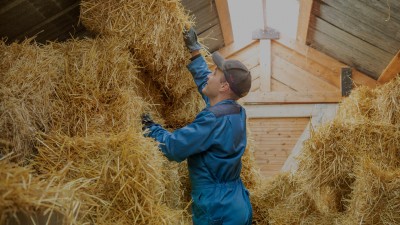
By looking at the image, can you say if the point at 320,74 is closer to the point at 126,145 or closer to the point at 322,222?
the point at 322,222

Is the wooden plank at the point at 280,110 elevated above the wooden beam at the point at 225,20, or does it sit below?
below

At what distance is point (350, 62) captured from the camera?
616 centimetres

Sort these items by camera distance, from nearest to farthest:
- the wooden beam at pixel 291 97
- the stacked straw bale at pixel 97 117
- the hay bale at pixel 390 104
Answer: the stacked straw bale at pixel 97 117
the hay bale at pixel 390 104
the wooden beam at pixel 291 97

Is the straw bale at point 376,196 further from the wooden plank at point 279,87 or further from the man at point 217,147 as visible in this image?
the wooden plank at point 279,87

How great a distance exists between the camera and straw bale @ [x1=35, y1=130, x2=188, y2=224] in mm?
2436

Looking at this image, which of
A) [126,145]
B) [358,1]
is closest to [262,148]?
[358,1]

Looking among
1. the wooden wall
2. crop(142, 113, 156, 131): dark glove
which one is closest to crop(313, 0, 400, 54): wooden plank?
the wooden wall

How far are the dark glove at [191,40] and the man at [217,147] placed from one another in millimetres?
215

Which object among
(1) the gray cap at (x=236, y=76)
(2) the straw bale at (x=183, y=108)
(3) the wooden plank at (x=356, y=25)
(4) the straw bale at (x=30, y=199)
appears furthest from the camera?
(3) the wooden plank at (x=356, y=25)

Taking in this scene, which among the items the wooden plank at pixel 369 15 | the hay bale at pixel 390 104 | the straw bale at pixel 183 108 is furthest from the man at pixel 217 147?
the wooden plank at pixel 369 15

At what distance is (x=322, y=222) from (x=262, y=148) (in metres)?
2.75

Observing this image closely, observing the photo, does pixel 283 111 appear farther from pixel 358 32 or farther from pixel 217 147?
pixel 217 147

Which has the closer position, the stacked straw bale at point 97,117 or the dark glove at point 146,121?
the stacked straw bale at point 97,117

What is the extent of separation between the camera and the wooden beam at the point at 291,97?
249 inches
